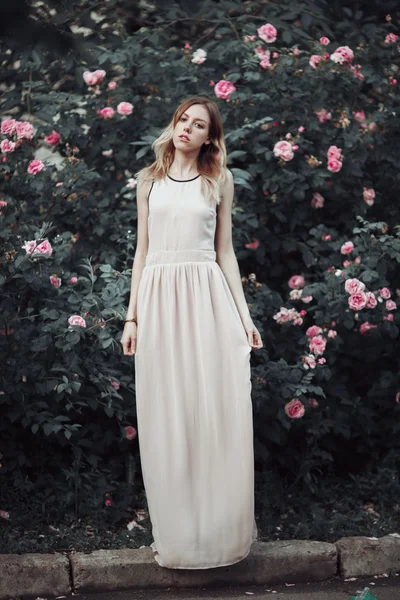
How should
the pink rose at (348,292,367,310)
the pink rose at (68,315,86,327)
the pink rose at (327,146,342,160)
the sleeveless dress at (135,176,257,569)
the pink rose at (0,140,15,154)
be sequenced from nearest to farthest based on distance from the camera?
the sleeveless dress at (135,176,257,569) → the pink rose at (68,315,86,327) → the pink rose at (348,292,367,310) → the pink rose at (0,140,15,154) → the pink rose at (327,146,342,160)

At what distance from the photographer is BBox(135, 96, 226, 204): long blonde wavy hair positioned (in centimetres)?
381

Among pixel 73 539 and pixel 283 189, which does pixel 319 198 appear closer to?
pixel 283 189

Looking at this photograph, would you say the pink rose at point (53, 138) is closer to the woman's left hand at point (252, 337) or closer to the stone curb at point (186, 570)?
the woman's left hand at point (252, 337)

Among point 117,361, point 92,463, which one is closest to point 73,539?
point 92,463

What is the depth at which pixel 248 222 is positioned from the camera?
16.1 ft

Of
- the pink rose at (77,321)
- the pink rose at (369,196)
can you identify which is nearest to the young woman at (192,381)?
the pink rose at (77,321)

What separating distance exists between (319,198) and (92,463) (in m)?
1.80

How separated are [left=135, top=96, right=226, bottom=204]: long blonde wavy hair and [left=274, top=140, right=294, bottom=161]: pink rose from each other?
0.96m

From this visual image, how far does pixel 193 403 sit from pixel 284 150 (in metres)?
1.60

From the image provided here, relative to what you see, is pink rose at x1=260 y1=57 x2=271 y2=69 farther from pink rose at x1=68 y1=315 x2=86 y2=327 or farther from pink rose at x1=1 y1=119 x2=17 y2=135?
pink rose at x1=68 y1=315 x2=86 y2=327

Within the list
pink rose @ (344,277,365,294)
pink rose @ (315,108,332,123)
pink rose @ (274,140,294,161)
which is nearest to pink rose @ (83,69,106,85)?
pink rose @ (274,140,294,161)

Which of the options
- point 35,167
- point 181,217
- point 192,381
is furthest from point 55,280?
point 192,381

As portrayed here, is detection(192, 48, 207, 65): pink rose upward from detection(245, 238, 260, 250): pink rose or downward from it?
upward

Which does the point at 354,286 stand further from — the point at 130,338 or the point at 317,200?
the point at 130,338
